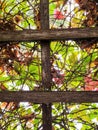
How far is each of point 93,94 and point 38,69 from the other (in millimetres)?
299

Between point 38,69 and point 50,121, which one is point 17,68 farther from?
point 50,121

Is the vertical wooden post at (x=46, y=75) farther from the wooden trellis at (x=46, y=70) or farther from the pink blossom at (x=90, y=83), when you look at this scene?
the pink blossom at (x=90, y=83)

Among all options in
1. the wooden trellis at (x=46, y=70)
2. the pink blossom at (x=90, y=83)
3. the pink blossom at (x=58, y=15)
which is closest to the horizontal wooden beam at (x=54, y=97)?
the wooden trellis at (x=46, y=70)

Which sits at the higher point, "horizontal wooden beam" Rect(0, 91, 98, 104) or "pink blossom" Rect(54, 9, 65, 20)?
"pink blossom" Rect(54, 9, 65, 20)

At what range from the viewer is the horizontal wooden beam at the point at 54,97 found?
1256mm

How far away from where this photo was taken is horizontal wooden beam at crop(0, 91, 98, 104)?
4.12ft

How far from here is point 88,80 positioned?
4.64ft

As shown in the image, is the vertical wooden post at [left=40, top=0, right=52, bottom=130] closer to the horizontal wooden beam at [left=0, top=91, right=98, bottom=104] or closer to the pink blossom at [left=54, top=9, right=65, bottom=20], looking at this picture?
the horizontal wooden beam at [left=0, top=91, right=98, bottom=104]

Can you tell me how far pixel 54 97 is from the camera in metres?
1.26

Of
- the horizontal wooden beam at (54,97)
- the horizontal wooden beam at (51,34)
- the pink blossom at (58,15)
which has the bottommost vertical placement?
the horizontal wooden beam at (54,97)

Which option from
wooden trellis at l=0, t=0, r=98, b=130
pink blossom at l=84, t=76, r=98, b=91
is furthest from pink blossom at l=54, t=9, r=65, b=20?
pink blossom at l=84, t=76, r=98, b=91

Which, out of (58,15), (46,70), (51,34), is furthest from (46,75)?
(58,15)

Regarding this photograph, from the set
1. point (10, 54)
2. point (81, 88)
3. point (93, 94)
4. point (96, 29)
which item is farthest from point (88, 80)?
point (10, 54)

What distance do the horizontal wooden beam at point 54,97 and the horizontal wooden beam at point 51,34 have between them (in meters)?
0.23
